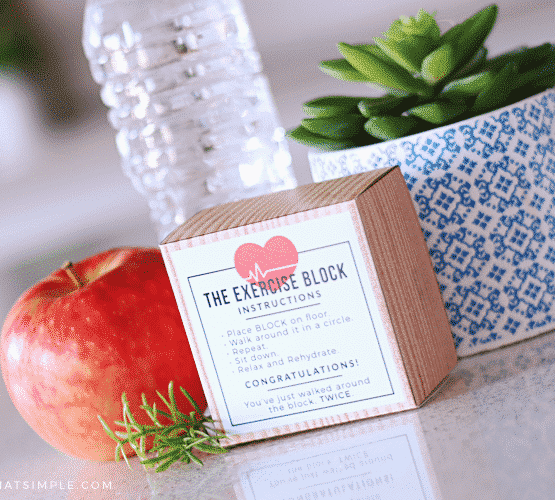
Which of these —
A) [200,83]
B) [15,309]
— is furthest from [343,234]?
[200,83]

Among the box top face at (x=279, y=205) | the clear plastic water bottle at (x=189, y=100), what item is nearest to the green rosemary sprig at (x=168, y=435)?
the box top face at (x=279, y=205)

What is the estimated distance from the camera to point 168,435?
536 mm

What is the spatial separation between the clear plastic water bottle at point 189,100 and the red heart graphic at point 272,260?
689 mm

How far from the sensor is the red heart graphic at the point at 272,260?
0.47m

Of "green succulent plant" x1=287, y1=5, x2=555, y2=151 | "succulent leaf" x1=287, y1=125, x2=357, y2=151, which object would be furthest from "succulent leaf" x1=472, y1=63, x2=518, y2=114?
"succulent leaf" x1=287, y1=125, x2=357, y2=151

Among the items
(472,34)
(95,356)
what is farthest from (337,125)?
(95,356)

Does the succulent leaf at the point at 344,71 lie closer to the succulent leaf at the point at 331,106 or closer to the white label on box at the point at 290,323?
the succulent leaf at the point at 331,106

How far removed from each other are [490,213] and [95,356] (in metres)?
0.31

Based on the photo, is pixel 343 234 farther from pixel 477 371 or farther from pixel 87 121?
pixel 87 121

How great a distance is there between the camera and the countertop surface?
39 centimetres

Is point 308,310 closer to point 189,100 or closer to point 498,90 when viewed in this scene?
point 498,90

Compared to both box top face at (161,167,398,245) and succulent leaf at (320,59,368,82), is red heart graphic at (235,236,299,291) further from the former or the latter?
succulent leaf at (320,59,368,82)

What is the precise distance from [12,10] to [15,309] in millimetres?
1364

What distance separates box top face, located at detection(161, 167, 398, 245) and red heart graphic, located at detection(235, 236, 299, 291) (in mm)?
17
